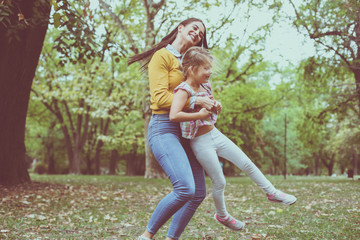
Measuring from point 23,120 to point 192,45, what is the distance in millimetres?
9105

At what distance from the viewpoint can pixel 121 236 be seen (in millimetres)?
5246

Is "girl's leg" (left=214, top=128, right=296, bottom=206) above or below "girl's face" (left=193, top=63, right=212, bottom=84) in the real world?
below

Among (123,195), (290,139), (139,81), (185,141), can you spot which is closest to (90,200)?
(123,195)

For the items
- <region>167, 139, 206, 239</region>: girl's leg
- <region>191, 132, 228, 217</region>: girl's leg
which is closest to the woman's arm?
<region>191, 132, 228, 217</region>: girl's leg

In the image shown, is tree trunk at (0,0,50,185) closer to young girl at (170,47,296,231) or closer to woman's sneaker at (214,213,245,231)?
young girl at (170,47,296,231)

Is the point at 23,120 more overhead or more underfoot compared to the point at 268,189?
more overhead

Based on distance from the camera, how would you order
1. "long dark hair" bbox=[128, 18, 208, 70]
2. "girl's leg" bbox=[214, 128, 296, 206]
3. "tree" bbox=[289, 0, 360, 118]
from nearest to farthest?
1. "girl's leg" bbox=[214, 128, 296, 206]
2. "long dark hair" bbox=[128, 18, 208, 70]
3. "tree" bbox=[289, 0, 360, 118]

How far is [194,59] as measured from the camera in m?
3.48

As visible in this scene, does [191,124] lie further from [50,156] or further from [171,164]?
[50,156]

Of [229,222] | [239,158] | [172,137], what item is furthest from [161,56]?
[229,222]

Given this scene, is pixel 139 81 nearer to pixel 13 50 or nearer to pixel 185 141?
pixel 13 50

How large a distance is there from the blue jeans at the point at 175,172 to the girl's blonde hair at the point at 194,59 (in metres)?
0.51

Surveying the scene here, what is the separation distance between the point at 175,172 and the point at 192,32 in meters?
1.39

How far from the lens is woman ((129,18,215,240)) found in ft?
10.8
